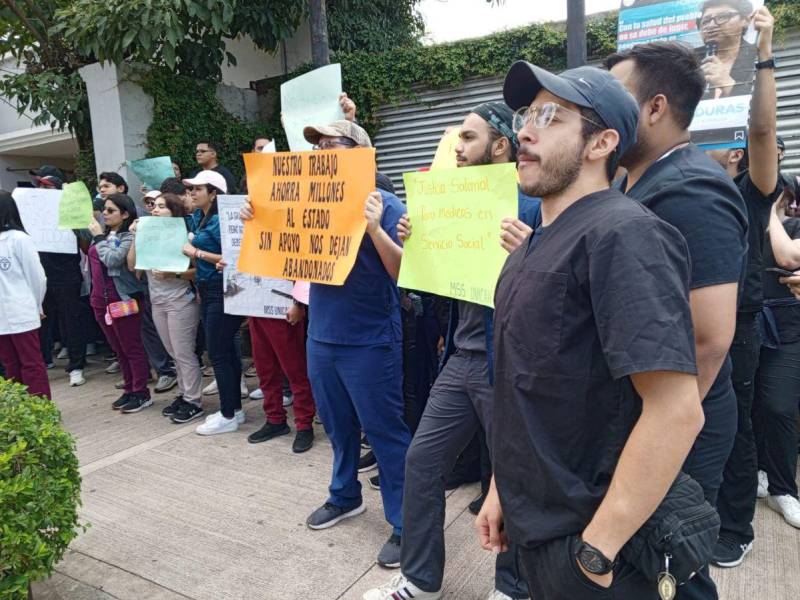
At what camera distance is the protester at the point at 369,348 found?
9.23ft

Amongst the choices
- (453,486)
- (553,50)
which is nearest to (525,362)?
(453,486)

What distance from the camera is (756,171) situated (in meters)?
2.38

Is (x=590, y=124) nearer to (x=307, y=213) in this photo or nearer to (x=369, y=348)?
(x=369, y=348)

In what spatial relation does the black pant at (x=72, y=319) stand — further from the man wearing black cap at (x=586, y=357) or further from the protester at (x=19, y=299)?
the man wearing black cap at (x=586, y=357)

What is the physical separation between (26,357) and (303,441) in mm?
2297

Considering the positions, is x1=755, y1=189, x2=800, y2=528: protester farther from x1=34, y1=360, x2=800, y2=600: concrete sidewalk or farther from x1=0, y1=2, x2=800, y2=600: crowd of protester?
x1=34, y1=360, x2=800, y2=600: concrete sidewalk

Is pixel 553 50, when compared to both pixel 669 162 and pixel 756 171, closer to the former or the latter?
pixel 756 171

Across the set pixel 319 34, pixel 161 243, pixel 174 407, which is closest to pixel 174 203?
pixel 161 243

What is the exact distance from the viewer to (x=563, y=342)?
1.21 metres

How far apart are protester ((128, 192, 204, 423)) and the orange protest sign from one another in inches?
70.0

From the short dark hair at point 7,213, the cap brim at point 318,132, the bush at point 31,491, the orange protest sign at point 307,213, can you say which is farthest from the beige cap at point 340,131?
the short dark hair at point 7,213

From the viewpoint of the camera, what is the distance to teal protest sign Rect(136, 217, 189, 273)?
15.2 ft

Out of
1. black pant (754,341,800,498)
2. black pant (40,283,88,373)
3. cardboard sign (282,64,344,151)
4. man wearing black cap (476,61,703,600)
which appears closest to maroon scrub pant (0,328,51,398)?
black pant (40,283,88,373)

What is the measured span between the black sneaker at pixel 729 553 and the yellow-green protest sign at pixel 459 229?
1.72 m
